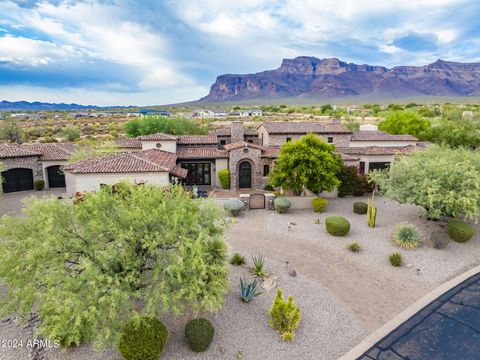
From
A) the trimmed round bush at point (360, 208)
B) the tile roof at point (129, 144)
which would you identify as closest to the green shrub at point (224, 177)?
the tile roof at point (129, 144)

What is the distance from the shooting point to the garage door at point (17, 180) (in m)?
32.9

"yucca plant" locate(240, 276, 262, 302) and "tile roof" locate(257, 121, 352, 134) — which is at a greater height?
"tile roof" locate(257, 121, 352, 134)

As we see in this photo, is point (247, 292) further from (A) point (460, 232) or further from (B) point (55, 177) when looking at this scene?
(B) point (55, 177)

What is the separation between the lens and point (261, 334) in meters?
12.3

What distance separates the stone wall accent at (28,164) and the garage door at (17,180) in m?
0.48

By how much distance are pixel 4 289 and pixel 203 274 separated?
11.2m

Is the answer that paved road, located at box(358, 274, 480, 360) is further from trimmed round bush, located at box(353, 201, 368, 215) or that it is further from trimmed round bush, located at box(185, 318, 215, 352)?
trimmed round bush, located at box(353, 201, 368, 215)

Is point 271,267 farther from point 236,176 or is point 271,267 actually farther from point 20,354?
point 236,176

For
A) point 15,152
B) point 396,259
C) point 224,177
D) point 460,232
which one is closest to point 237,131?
point 224,177

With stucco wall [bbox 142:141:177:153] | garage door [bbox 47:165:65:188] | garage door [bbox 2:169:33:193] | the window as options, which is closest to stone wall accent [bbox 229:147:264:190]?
the window

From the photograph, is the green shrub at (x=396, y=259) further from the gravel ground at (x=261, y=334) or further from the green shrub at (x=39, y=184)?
the green shrub at (x=39, y=184)

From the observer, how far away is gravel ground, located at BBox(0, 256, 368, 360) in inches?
439

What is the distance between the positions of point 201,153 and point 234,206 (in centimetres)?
1134

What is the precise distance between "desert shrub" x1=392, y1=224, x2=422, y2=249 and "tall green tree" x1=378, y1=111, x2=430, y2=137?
33.0m
